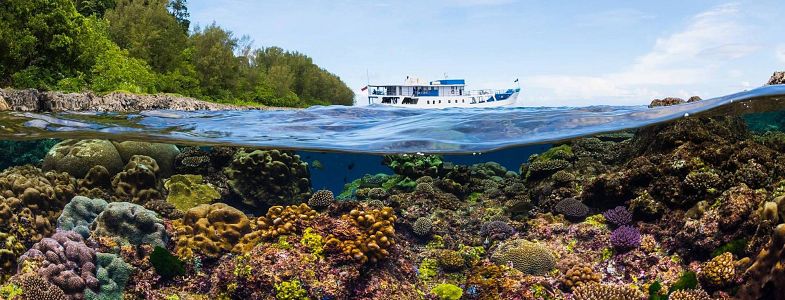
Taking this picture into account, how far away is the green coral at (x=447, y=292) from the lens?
9266mm

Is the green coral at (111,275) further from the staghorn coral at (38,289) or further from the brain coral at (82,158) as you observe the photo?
the brain coral at (82,158)

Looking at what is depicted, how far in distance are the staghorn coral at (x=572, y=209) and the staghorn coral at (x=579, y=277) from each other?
55.3 inches

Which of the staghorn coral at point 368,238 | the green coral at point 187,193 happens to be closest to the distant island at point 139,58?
the green coral at point 187,193

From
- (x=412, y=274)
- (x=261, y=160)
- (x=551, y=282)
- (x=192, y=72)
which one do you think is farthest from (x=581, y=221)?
(x=192, y=72)

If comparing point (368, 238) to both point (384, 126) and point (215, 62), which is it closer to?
point (384, 126)

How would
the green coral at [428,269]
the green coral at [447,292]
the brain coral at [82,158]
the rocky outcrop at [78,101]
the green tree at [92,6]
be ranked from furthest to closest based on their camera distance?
the green tree at [92,6] → the rocky outcrop at [78,101] → the brain coral at [82,158] → the green coral at [428,269] → the green coral at [447,292]

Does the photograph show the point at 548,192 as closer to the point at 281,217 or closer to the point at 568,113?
the point at 568,113

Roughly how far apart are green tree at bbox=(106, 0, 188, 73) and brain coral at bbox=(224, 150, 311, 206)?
33.8 meters

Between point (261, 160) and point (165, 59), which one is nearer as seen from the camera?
point (261, 160)

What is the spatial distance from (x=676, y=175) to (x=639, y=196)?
0.72 meters

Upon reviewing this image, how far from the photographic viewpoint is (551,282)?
29.6 ft

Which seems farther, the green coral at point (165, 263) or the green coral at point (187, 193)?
the green coral at point (187, 193)

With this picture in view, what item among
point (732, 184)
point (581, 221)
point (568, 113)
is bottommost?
point (581, 221)

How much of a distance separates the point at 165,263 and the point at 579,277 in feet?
22.3
